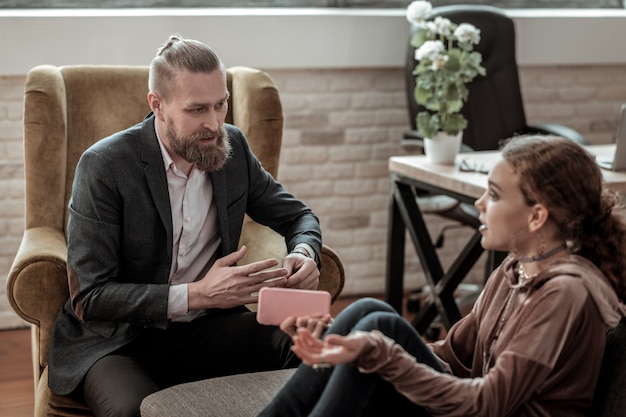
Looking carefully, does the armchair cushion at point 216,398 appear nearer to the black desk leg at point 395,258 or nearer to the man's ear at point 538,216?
the man's ear at point 538,216

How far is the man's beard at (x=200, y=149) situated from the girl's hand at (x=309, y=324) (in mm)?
535

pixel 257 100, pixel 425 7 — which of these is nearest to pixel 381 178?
pixel 425 7

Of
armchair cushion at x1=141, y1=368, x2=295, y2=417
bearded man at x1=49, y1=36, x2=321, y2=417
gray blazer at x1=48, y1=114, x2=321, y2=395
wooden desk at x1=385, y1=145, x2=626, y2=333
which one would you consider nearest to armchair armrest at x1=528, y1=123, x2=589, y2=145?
wooden desk at x1=385, y1=145, x2=626, y2=333

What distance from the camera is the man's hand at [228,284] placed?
206 cm

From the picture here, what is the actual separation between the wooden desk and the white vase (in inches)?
1.0

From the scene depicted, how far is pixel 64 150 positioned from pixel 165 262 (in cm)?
62

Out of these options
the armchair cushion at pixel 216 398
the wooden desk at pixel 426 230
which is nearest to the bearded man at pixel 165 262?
the armchair cushion at pixel 216 398

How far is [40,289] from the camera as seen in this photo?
221 cm

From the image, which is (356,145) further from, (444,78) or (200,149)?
(200,149)

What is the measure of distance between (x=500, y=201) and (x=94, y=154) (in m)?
0.98

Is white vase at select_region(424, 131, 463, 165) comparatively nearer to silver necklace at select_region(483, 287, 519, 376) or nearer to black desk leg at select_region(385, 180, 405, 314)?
black desk leg at select_region(385, 180, 405, 314)

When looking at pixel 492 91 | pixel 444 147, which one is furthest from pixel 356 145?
pixel 444 147

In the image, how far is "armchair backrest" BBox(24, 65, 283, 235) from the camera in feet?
8.47

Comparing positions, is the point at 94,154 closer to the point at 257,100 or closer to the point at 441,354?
the point at 257,100
